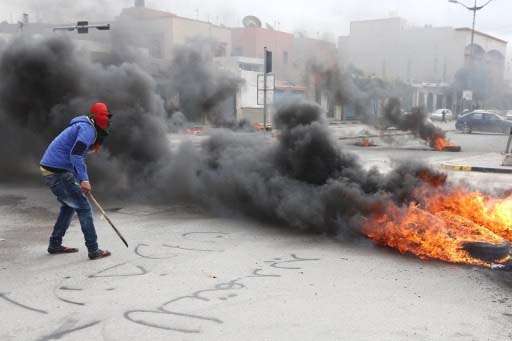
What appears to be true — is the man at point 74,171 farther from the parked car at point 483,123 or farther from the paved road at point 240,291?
the parked car at point 483,123

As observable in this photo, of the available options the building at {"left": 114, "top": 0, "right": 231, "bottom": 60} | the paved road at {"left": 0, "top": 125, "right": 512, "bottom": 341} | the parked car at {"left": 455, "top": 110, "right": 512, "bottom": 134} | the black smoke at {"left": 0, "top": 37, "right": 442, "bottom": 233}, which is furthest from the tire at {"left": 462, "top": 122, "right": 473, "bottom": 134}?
the paved road at {"left": 0, "top": 125, "right": 512, "bottom": 341}

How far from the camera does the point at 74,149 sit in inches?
203

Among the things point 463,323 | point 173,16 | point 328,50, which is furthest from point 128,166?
point 173,16

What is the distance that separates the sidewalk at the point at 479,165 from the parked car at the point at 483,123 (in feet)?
46.8

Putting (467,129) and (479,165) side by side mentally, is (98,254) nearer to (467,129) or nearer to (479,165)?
(479,165)

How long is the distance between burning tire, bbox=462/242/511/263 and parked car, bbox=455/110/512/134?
27.8 meters

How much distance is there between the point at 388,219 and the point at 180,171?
3.90m

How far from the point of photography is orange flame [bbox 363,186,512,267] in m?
5.29

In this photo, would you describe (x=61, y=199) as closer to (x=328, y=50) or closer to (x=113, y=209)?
(x=113, y=209)

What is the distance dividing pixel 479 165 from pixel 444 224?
414 inches

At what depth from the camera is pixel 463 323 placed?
3.73 meters

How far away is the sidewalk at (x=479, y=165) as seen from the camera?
14.3 metres

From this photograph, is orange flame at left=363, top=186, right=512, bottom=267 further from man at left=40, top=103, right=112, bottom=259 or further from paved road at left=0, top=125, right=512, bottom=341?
man at left=40, top=103, right=112, bottom=259

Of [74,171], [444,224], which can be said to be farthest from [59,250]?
[444,224]
